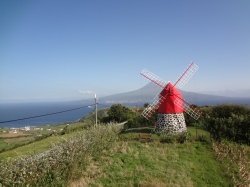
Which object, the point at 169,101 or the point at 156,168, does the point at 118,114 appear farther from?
the point at 156,168

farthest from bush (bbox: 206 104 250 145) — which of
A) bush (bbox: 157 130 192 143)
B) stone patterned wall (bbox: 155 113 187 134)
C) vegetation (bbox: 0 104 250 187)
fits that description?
stone patterned wall (bbox: 155 113 187 134)

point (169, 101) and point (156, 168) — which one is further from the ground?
point (169, 101)

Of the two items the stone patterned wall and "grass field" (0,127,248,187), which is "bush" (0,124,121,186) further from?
the stone patterned wall

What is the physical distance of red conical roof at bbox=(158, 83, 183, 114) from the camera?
68.2 ft

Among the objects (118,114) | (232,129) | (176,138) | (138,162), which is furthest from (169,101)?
(118,114)

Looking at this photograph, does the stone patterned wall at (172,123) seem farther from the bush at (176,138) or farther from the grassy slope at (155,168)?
the grassy slope at (155,168)

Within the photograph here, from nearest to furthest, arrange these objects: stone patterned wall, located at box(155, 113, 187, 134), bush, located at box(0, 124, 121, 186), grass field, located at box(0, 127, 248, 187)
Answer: bush, located at box(0, 124, 121, 186) < grass field, located at box(0, 127, 248, 187) < stone patterned wall, located at box(155, 113, 187, 134)

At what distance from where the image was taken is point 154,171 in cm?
1142

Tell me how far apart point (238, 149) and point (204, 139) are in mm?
3078

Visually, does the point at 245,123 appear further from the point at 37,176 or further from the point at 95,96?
the point at 37,176

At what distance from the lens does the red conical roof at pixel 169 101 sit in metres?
20.8

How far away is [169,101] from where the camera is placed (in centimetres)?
2088

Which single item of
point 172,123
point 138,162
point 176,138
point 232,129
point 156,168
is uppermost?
point 172,123

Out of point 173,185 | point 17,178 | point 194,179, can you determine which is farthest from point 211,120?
point 17,178
